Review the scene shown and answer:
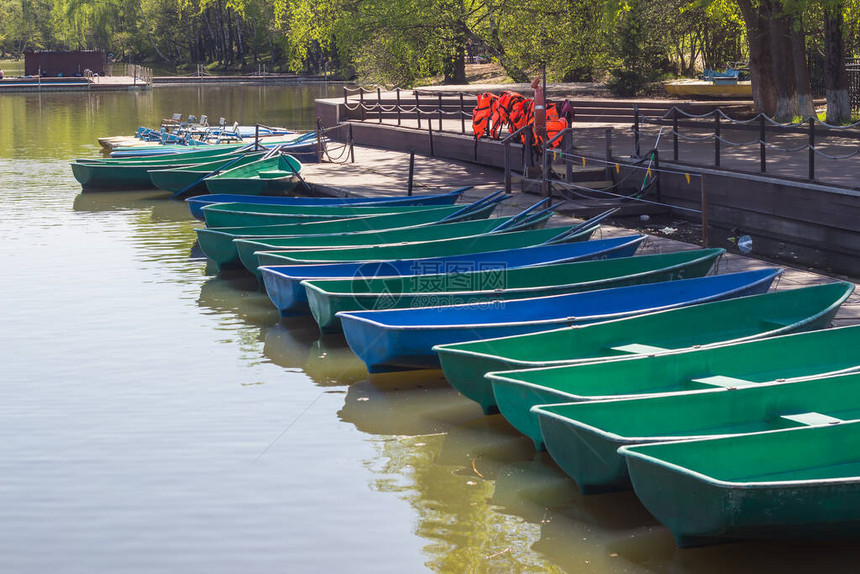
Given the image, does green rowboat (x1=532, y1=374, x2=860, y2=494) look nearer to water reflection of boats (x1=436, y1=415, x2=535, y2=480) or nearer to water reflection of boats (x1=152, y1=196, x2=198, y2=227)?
water reflection of boats (x1=436, y1=415, x2=535, y2=480)

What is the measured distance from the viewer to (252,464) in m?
9.18

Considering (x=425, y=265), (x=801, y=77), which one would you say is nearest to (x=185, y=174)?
(x=425, y=265)

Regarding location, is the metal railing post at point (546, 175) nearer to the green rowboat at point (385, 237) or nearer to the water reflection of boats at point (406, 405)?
the green rowboat at point (385, 237)

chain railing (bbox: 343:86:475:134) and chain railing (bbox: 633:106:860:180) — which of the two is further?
chain railing (bbox: 343:86:475:134)

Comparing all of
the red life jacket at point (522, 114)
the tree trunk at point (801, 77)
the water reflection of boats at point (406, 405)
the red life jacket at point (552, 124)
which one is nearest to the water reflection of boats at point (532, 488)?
the water reflection of boats at point (406, 405)

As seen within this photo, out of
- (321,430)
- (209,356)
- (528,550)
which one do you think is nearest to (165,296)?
(209,356)

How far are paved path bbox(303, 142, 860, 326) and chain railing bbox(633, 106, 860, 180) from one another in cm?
305

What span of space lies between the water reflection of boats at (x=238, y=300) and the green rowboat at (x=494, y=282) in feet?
6.61

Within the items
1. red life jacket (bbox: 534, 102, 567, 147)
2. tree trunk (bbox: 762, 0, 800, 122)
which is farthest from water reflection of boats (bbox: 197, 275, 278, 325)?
tree trunk (bbox: 762, 0, 800, 122)

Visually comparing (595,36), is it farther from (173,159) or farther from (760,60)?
(173,159)

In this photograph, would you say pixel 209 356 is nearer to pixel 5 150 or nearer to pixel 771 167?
pixel 771 167

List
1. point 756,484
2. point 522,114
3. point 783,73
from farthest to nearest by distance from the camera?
point 783,73, point 522,114, point 756,484

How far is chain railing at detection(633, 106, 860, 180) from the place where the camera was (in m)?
18.0

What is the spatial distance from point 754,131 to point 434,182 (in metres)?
7.85
